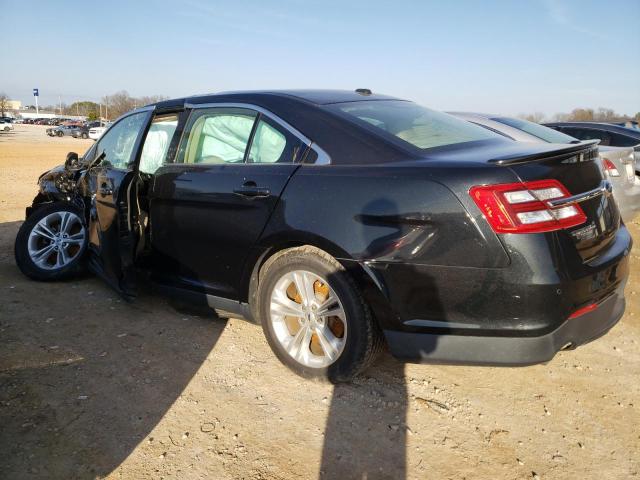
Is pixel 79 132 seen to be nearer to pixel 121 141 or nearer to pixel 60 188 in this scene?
pixel 60 188

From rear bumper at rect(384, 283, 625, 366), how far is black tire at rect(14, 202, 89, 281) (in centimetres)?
314

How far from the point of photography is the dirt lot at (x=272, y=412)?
2.24m

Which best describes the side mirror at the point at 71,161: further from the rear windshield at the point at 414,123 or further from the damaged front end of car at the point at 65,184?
the rear windshield at the point at 414,123

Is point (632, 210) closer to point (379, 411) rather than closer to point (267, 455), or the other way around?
point (379, 411)

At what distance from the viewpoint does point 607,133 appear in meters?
8.83

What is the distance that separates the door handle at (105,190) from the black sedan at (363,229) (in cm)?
2

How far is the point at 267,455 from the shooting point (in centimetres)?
231

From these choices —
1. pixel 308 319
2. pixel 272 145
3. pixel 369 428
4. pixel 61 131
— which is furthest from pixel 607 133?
pixel 61 131

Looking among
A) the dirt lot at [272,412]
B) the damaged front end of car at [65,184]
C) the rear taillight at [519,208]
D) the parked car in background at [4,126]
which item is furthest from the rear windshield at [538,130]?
the parked car in background at [4,126]

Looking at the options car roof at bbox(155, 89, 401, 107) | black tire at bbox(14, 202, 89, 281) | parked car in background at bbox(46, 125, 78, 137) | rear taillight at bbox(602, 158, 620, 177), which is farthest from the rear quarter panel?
parked car in background at bbox(46, 125, 78, 137)

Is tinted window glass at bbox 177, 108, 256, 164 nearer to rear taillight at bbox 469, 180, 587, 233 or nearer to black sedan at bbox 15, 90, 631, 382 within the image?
black sedan at bbox 15, 90, 631, 382

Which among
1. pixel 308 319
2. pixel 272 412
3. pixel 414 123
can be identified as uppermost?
pixel 414 123

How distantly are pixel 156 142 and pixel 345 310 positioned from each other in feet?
7.24

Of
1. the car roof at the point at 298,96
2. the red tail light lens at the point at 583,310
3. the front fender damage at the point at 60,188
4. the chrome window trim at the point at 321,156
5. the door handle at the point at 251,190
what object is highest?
the car roof at the point at 298,96
